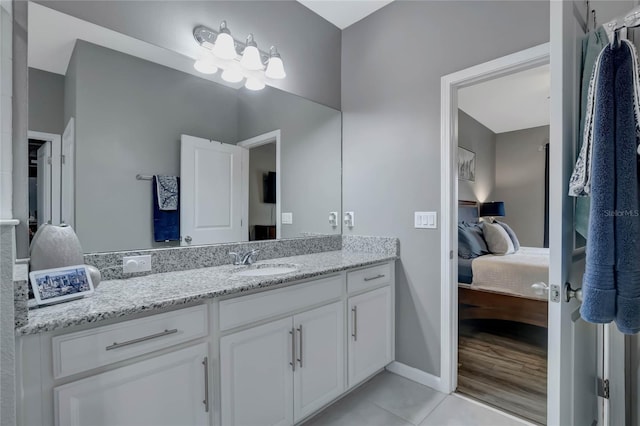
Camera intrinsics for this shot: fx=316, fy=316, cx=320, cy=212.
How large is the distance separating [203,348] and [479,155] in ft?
17.1

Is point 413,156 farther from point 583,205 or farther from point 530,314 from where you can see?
point 530,314

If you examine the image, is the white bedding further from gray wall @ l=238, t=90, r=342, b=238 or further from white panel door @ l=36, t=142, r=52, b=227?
white panel door @ l=36, t=142, r=52, b=227

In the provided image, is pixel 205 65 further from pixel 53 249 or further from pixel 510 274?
pixel 510 274

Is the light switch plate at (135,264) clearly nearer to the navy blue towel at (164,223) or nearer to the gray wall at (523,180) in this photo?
the navy blue towel at (164,223)

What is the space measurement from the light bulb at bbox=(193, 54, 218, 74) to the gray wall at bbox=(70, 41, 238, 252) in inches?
2.6

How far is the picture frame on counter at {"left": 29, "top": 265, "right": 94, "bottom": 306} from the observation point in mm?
1026

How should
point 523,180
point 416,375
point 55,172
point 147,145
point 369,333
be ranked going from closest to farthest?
point 55,172 < point 147,145 < point 369,333 < point 416,375 < point 523,180

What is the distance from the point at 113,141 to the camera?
155cm

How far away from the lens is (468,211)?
4.73m

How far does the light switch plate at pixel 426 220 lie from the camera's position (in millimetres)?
2072

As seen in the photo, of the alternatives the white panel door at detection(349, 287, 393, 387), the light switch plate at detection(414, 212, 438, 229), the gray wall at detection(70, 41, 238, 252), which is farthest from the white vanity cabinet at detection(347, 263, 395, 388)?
the gray wall at detection(70, 41, 238, 252)

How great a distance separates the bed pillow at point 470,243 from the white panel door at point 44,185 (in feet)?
10.8

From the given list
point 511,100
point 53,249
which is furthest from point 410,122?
point 511,100

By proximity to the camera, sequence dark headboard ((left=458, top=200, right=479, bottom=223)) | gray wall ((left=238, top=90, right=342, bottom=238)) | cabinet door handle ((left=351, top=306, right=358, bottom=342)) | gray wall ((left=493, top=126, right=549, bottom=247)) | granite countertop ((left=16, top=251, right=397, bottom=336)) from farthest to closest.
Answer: gray wall ((left=493, top=126, right=549, bottom=247)) < dark headboard ((left=458, top=200, right=479, bottom=223)) < gray wall ((left=238, top=90, right=342, bottom=238)) < cabinet door handle ((left=351, top=306, right=358, bottom=342)) < granite countertop ((left=16, top=251, right=397, bottom=336))
